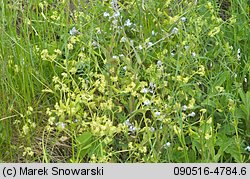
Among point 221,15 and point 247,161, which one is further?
point 221,15

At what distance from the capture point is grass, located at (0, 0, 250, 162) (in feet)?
7.84

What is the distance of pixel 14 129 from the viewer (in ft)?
8.55

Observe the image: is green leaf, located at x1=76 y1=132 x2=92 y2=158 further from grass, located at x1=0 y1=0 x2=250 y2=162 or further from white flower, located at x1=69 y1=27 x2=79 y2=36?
white flower, located at x1=69 y1=27 x2=79 y2=36

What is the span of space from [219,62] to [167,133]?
1.89 feet

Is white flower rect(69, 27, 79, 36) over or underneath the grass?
over

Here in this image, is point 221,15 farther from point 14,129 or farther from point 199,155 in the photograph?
point 14,129

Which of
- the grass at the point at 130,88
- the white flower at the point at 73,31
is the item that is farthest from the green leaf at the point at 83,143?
the white flower at the point at 73,31

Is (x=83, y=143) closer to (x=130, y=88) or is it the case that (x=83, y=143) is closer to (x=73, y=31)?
(x=130, y=88)

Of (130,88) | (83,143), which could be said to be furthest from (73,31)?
(83,143)

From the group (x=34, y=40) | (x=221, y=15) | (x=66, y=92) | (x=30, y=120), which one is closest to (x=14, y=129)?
(x=30, y=120)

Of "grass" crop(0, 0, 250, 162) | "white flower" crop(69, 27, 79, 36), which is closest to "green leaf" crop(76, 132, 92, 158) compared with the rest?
"grass" crop(0, 0, 250, 162)

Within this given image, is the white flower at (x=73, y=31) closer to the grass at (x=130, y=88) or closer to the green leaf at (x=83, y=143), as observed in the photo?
the grass at (x=130, y=88)

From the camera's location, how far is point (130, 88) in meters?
2.45

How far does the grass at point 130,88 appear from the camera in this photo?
2.39 metres
